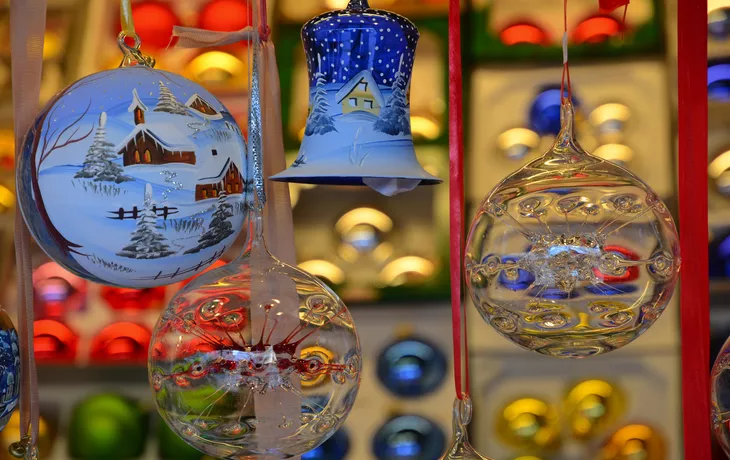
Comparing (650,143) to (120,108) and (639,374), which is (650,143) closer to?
(639,374)

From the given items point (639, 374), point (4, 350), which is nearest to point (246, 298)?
point (4, 350)

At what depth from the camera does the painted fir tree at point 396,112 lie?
1006 millimetres

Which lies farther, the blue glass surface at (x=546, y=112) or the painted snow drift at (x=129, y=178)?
the blue glass surface at (x=546, y=112)

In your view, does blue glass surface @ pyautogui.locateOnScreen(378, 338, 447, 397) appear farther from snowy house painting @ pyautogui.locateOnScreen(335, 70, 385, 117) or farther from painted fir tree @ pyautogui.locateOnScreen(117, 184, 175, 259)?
painted fir tree @ pyautogui.locateOnScreen(117, 184, 175, 259)

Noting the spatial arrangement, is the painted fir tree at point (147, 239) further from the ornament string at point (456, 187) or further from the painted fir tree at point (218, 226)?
the ornament string at point (456, 187)

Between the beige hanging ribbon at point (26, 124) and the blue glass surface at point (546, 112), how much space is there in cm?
87

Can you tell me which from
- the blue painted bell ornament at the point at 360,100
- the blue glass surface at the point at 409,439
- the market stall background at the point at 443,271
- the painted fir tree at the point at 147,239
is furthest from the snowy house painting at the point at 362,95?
the blue glass surface at the point at 409,439

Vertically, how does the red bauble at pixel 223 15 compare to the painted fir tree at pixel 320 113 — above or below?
above

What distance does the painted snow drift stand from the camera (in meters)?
0.84

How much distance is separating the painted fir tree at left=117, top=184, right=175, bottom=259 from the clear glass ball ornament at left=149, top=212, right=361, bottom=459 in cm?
5

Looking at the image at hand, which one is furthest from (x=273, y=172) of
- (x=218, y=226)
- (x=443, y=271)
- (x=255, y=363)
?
(x=443, y=271)

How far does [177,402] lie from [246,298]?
112 mm

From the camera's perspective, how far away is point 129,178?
840 millimetres

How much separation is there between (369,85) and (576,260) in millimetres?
300
